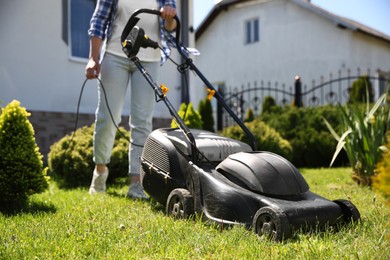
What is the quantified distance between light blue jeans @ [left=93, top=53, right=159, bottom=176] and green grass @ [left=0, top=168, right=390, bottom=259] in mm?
662

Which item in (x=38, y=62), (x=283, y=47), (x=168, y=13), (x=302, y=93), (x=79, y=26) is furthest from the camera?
(x=283, y=47)

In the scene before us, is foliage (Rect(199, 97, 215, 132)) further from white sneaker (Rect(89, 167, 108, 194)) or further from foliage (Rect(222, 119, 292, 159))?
white sneaker (Rect(89, 167, 108, 194))

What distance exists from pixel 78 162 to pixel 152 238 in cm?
242

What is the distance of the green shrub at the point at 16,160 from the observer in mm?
3086

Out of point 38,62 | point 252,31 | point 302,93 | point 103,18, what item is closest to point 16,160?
point 103,18

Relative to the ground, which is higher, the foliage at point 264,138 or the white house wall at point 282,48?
the white house wall at point 282,48

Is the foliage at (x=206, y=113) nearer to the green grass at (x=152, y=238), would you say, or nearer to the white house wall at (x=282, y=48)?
the green grass at (x=152, y=238)

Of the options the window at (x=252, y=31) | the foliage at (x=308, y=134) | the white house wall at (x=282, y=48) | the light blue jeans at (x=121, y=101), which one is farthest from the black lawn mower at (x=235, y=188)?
the window at (x=252, y=31)

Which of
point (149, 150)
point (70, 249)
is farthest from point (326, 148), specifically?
point (70, 249)

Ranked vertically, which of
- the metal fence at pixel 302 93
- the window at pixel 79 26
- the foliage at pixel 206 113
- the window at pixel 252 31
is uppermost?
the window at pixel 252 31

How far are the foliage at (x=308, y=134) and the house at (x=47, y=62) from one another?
308 cm

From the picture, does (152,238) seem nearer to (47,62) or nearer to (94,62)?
(94,62)

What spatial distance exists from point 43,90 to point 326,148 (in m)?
4.31

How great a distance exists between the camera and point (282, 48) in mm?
16312
